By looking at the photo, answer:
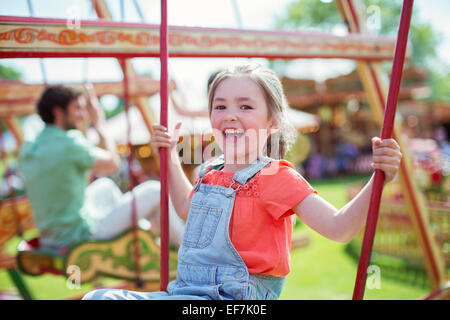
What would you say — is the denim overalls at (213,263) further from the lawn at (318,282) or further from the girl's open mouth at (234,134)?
the lawn at (318,282)

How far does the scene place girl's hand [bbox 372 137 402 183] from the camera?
0.90m

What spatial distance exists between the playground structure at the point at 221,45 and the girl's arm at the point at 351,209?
15.9 inches

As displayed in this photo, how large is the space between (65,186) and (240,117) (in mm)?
1513

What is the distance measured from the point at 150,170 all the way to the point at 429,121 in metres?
10.8

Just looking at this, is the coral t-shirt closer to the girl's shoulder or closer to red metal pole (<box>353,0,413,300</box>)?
the girl's shoulder

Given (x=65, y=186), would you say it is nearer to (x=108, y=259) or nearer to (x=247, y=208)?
(x=108, y=259)

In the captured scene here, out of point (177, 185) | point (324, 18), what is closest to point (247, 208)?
point (177, 185)

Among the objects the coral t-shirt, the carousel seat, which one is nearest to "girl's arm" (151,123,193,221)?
the coral t-shirt

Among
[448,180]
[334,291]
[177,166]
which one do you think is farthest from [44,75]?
[448,180]

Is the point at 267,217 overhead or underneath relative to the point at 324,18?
underneath

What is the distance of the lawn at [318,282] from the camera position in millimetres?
2535

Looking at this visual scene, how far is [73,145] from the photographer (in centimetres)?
221

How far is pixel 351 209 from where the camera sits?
94cm

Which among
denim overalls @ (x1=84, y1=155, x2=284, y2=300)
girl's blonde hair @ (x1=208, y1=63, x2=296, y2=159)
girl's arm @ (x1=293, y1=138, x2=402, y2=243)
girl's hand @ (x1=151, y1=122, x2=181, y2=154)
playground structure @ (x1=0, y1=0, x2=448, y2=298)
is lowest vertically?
denim overalls @ (x1=84, y1=155, x2=284, y2=300)
